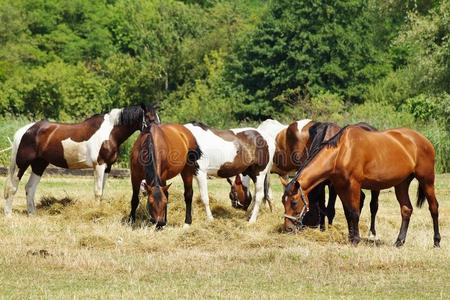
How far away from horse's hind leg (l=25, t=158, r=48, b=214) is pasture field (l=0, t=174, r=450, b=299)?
65 centimetres

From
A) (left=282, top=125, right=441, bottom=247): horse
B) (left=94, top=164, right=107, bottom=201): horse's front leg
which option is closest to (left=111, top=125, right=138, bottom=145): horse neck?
(left=94, top=164, right=107, bottom=201): horse's front leg

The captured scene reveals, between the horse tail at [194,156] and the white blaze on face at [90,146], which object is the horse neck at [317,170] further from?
the white blaze on face at [90,146]

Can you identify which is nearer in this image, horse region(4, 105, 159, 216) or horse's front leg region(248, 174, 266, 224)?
horse's front leg region(248, 174, 266, 224)

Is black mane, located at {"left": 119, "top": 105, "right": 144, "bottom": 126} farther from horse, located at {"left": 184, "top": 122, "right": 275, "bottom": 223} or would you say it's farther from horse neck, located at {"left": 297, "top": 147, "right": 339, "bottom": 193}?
horse neck, located at {"left": 297, "top": 147, "right": 339, "bottom": 193}

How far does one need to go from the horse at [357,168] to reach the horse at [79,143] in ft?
16.6

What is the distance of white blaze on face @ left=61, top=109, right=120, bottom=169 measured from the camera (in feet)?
62.5

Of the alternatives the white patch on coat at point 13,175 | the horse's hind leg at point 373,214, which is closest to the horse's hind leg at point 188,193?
the horse's hind leg at point 373,214

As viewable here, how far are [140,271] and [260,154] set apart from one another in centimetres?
691

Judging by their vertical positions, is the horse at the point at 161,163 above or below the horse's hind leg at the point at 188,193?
above

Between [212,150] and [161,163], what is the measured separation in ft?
5.01

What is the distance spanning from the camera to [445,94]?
34.2m

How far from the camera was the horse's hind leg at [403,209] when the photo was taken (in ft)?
49.9

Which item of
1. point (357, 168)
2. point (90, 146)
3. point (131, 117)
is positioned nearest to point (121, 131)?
point (131, 117)

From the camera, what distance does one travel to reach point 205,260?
43.2 ft
